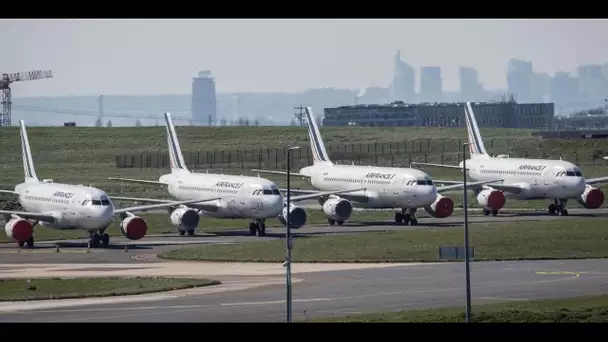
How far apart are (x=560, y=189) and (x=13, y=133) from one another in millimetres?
106698

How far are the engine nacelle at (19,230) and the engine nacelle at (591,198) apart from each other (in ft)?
170

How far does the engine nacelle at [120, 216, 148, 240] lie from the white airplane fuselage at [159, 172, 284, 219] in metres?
9.82

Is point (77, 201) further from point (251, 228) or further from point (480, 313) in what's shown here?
point (480, 313)

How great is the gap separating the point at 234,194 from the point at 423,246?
19.6 metres

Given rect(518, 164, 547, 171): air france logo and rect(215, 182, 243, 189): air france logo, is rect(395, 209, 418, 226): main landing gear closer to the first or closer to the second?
rect(518, 164, 547, 171): air france logo

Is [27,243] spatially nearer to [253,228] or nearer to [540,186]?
[253,228]

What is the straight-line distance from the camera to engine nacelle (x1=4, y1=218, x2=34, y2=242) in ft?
304

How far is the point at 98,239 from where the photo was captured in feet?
305

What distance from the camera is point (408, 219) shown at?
110m

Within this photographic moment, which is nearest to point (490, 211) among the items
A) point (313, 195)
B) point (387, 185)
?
point (387, 185)

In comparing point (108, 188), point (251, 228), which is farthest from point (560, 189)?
point (108, 188)

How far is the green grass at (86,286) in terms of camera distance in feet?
214

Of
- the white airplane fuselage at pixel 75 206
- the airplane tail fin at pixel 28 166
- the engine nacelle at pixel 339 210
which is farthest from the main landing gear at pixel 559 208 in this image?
the airplane tail fin at pixel 28 166

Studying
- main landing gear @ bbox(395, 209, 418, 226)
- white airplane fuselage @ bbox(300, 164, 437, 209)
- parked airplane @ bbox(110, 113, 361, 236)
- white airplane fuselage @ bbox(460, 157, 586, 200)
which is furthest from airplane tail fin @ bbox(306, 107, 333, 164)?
parked airplane @ bbox(110, 113, 361, 236)
